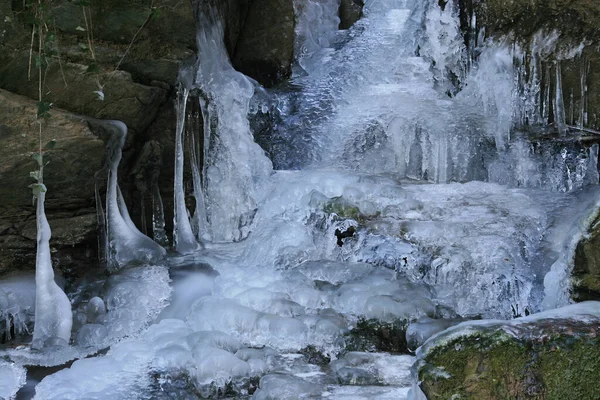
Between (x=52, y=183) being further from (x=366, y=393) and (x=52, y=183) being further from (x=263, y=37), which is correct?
(x=263, y=37)

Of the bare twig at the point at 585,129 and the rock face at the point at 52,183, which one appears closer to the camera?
the rock face at the point at 52,183

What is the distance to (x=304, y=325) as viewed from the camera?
4.44 meters

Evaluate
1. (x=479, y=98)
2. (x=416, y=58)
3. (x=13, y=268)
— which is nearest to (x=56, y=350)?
(x=13, y=268)

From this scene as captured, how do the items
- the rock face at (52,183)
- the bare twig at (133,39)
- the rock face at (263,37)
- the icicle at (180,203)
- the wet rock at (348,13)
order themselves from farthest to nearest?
the wet rock at (348,13)
the rock face at (263,37)
the icicle at (180,203)
the bare twig at (133,39)
the rock face at (52,183)

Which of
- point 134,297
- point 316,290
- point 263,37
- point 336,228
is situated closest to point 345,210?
point 336,228

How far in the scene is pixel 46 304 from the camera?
4820mm

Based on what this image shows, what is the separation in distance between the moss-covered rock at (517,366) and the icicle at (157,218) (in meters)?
3.69

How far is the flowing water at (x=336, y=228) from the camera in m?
4.14

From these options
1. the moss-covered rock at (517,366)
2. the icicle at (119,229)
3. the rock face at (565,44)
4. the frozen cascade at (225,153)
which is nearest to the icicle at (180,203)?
the frozen cascade at (225,153)

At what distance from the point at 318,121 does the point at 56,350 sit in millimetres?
3974

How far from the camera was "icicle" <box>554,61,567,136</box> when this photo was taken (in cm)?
645

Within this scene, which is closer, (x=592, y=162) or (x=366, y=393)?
(x=366, y=393)

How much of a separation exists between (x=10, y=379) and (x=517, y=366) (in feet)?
8.84

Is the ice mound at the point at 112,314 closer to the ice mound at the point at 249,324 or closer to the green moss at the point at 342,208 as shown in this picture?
the ice mound at the point at 249,324
